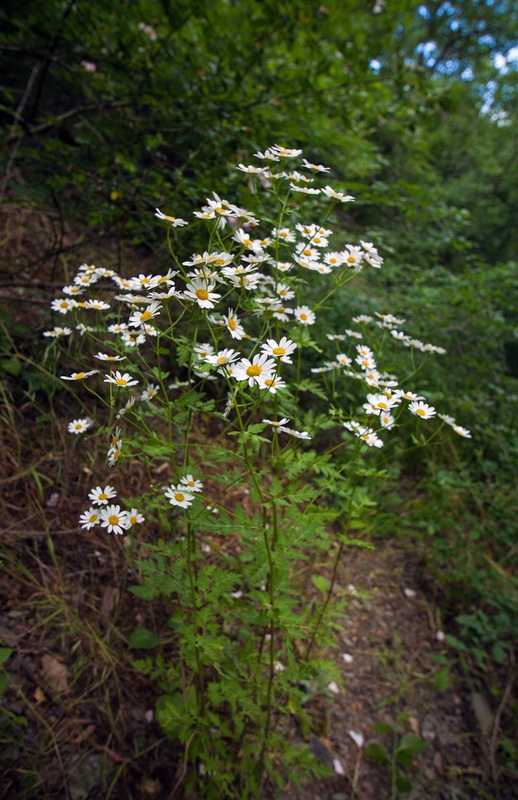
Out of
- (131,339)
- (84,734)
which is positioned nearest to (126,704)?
(84,734)

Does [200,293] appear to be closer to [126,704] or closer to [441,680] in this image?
[126,704]

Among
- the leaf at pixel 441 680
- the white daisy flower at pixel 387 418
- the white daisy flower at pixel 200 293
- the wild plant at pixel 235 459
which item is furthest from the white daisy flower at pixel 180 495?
the leaf at pixel 441 680

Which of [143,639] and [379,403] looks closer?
[379,403]

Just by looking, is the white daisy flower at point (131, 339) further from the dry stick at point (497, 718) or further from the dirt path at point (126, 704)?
the dry stick at point (497, 718)

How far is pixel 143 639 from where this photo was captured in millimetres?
1543

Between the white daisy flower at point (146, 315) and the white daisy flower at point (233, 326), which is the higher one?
the white daisy flower at point (233, 326)

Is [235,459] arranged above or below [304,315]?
below

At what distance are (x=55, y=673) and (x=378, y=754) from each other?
4.26 ft

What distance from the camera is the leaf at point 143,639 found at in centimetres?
153

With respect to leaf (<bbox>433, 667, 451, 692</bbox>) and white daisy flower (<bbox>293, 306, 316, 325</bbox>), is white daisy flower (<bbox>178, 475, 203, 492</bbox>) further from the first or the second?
leaf (<bbox>433, 667, 451, 692</bbox>)

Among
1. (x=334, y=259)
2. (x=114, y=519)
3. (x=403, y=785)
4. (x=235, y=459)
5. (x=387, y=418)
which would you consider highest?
(x=334, y=259)

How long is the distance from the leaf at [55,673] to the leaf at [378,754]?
1.21 metres

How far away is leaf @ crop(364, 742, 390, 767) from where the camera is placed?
1.74 m

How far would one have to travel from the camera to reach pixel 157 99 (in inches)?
84.0
